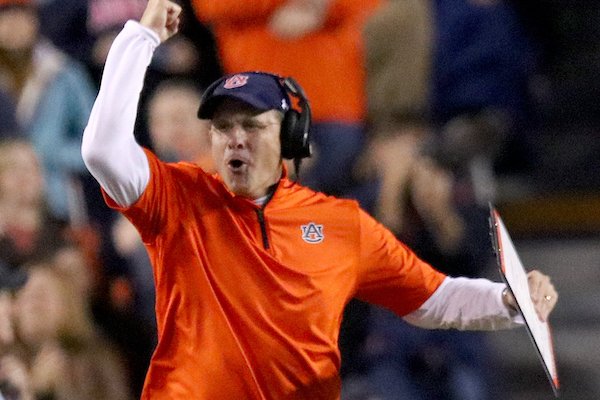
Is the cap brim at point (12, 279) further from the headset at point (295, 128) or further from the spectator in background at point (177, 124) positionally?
the headset at point (295, 128)

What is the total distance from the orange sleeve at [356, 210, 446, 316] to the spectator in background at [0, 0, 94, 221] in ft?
7.86

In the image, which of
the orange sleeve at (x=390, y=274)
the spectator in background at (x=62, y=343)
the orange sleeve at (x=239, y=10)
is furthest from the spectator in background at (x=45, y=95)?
the orange sleeve at (x=390, y=274)

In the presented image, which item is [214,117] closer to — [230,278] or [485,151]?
[230,278]

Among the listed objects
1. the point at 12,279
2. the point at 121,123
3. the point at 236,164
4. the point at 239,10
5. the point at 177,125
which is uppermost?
the point at 239,10

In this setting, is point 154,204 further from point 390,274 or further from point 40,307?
point 40,307

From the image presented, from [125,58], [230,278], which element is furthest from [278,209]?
[125,58]

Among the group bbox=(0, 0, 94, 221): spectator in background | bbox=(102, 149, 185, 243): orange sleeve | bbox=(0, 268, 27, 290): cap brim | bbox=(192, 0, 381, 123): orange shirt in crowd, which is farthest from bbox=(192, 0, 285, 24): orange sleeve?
bbox=(102, 149, 185, 243): orange sleeve

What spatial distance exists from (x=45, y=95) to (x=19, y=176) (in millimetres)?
692

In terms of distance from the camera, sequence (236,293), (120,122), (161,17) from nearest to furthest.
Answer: (120,122) → (161,17) → (236,293)

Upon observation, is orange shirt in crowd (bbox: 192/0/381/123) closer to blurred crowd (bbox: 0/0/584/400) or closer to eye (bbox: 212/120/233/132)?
blurred crowd (bbox: 0/0/584/400)

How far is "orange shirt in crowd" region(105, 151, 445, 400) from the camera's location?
145 inches

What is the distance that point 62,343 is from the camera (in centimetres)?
543

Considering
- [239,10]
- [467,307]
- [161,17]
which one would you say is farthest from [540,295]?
[239,10]

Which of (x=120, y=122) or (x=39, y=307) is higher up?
(x=120, y=122)
